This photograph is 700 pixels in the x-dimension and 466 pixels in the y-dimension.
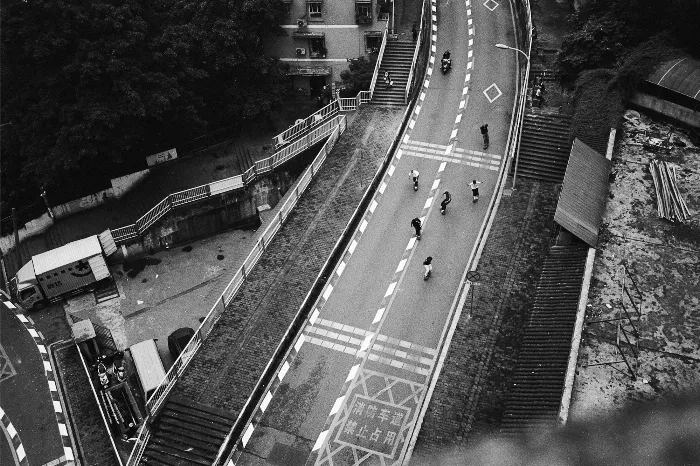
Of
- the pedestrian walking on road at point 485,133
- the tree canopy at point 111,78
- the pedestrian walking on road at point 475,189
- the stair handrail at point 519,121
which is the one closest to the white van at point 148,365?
the tree canopy at point 111,78

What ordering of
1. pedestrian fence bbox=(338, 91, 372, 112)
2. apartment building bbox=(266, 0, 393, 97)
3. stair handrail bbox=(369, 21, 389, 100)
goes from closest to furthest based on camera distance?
1. pedestrian fence bbox=(338, 91, 372, 112)
2. stair handrail bbox=(369, 21, 389, 100)
3. apartment building bbox=(266, 0, 393, 97)

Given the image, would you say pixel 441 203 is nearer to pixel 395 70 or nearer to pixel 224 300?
pixel 224 300

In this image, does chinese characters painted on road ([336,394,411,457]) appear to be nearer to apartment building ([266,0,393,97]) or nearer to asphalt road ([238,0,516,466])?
asphalt road ([238,0,516,466])

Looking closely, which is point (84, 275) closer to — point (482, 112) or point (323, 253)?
point (323, 253)

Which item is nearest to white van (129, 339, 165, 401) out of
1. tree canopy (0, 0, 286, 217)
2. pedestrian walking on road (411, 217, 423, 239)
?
tree canopy (0, 0, 286, 217)

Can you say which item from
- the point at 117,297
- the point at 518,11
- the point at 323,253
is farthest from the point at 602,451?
the point at 518,11

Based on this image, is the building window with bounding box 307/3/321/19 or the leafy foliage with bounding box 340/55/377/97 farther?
the building window with bounding box 307/3/321/19
